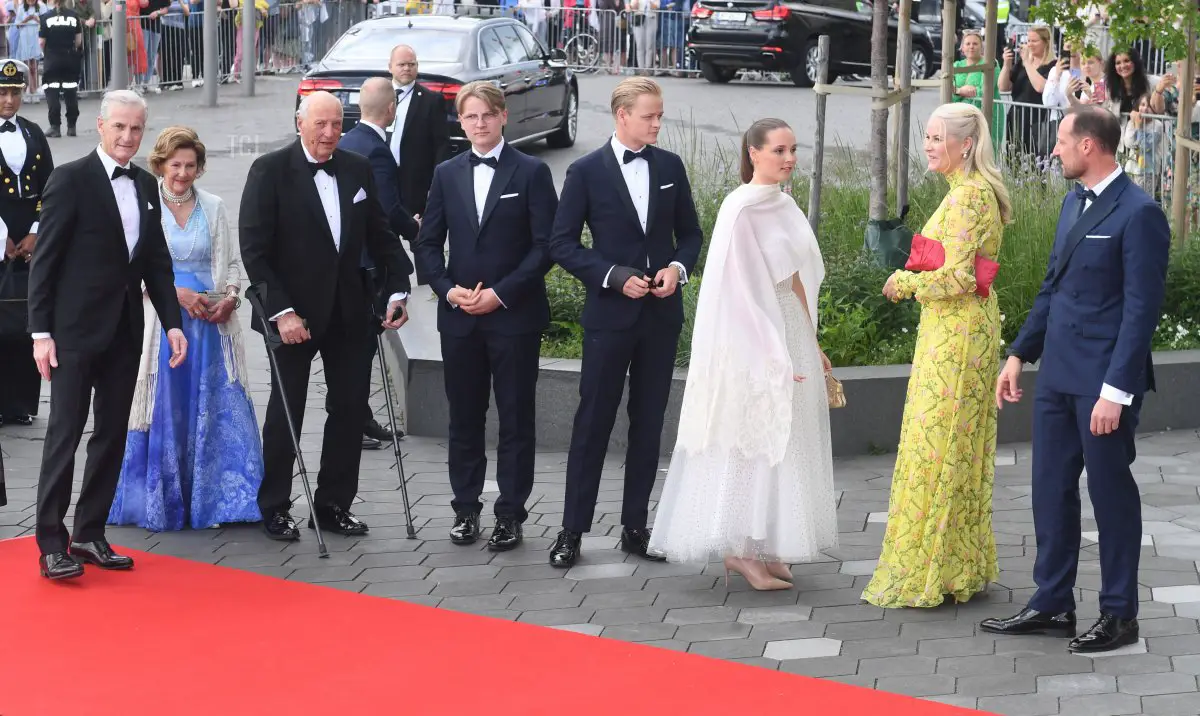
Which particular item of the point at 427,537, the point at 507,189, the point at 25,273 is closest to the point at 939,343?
the point at 507,189

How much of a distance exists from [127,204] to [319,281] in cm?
88

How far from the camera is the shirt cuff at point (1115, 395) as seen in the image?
5680 mm

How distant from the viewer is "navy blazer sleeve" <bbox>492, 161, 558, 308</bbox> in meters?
7.09

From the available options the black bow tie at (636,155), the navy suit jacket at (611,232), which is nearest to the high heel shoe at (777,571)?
the navy suit jacket at (611,232)

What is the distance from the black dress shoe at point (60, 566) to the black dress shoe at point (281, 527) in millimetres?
944

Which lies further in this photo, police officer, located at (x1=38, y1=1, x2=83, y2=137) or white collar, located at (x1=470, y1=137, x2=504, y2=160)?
police officer, located at (x1=38, y1=1, x2=83, y2=137)

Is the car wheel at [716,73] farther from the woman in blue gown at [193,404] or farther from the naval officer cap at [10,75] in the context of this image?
the woman in blue gown at [193,404]

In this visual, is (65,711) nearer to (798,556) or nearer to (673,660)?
(673,660)

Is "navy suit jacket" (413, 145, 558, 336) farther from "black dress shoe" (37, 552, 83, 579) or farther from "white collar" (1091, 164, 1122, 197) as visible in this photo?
"white collar" (1091, 164, 1122, 197)

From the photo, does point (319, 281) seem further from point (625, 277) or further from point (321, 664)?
point (321, 664)

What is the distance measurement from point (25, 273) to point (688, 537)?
4.18 metres

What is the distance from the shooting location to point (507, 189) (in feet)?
23.4

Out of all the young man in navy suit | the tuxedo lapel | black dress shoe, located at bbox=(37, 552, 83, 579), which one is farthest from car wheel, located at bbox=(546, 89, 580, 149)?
the tuxedo lapel

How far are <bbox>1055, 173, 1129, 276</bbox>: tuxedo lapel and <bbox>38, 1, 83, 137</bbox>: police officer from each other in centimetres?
Answer: 1589
